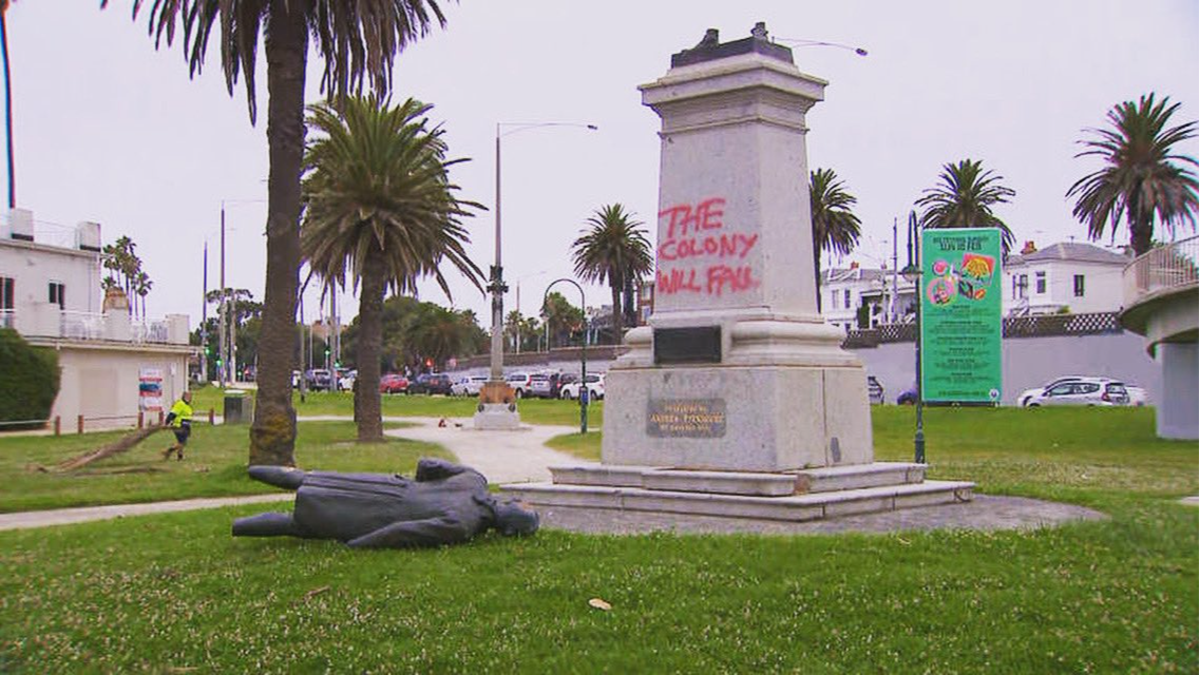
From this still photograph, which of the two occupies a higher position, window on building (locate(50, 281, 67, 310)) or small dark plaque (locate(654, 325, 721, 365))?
window on building (locate(50, 281, 67, 310))

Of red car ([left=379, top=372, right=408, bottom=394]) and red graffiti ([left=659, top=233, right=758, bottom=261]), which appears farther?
red car ([left=379, top=372, right=408, bottom=394])

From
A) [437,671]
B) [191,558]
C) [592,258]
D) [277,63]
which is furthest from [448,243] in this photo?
[592,258]

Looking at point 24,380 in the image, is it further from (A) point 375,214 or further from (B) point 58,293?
(A) point 375,214

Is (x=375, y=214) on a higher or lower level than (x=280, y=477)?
higher

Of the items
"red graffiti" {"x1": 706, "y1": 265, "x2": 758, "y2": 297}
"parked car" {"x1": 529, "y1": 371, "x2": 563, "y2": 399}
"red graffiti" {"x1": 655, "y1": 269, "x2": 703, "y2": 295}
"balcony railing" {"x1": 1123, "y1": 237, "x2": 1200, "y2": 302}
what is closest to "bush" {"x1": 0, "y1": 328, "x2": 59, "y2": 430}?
"red graffiti" {"x1": 655, "y1": 269, "x2": 703, "y2": 295}

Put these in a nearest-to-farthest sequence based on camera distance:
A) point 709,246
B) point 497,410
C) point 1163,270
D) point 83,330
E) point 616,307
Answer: point 1163,270 → point 709,246 → point 497,410 → point 83,330 → point 616,307

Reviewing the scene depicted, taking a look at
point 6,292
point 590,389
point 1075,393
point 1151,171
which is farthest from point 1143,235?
point 590,389

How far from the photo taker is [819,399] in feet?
41.7

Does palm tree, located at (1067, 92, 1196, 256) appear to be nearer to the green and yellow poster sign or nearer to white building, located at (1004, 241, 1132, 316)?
white building, located at (1004, 241, 1132, 316)

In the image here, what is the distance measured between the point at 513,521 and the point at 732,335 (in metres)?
3.87

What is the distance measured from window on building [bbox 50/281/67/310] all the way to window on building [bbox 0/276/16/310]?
1726 millimetres

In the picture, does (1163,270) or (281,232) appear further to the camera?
(281,232)

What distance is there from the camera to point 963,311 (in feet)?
123

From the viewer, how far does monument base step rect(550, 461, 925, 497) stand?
11.6 metres
